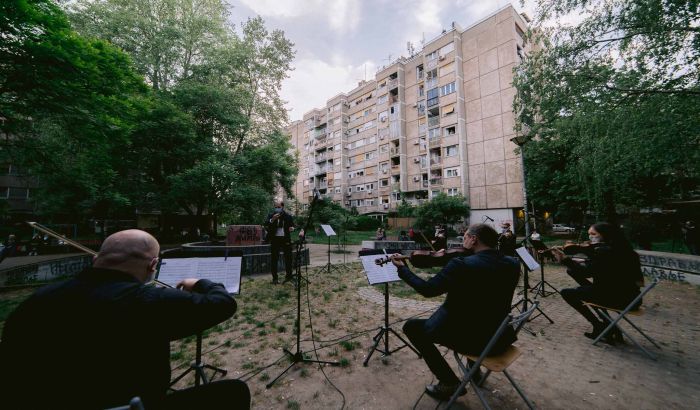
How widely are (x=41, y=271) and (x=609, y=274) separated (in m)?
16.0

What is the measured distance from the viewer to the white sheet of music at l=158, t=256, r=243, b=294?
9.63ft

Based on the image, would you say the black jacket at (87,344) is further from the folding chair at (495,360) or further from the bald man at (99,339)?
the folding chair at (495,360)

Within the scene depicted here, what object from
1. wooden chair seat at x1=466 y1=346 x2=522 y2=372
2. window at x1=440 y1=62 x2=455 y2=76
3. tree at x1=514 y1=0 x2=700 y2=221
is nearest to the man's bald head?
wooden chair seat at x1=466 y1=346 x2=522 y2=372

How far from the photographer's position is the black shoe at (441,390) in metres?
3.08

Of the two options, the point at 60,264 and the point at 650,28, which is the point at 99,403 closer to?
the point at 60,264

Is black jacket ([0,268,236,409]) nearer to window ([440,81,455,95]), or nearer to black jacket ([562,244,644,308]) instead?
black jacket ([562,244,644,308])

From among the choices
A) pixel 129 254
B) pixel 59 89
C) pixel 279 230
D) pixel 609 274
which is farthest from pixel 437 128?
pixel 129 254

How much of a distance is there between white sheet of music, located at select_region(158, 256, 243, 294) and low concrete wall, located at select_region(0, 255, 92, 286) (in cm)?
827

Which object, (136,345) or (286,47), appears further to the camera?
(286,47)

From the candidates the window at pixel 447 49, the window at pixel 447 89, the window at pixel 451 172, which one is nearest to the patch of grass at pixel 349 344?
the window at pixel 451 172

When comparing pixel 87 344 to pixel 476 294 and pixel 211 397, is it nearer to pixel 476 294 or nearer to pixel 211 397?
pixel 211 397

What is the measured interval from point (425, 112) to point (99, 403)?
41.4 meters

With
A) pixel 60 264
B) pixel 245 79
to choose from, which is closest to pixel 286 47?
pixel 245 79

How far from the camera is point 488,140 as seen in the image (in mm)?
31484
